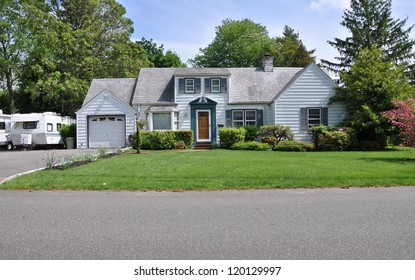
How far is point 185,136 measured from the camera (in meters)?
22.4

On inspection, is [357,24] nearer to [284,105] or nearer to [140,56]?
[284,105]

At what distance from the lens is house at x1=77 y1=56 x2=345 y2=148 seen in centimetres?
2367

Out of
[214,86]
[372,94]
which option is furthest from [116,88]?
[372,94]

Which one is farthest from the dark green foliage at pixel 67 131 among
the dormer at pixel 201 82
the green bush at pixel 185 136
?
the green bush at pixel 185 136

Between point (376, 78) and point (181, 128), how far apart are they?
43.4 ft

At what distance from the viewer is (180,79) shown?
80.7ft

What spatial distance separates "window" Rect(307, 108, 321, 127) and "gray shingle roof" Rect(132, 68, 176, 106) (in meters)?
9.91

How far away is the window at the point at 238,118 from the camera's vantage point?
24812mm

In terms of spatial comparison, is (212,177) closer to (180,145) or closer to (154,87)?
(180,145)

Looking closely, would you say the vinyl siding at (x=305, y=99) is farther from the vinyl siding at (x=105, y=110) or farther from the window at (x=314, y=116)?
the vinyl siding at (x=105, y=110)

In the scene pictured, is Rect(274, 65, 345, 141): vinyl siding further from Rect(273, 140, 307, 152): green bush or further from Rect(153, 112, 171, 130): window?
Rect(153, 112, 171, 130): window

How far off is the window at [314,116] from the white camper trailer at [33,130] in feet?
61.3
